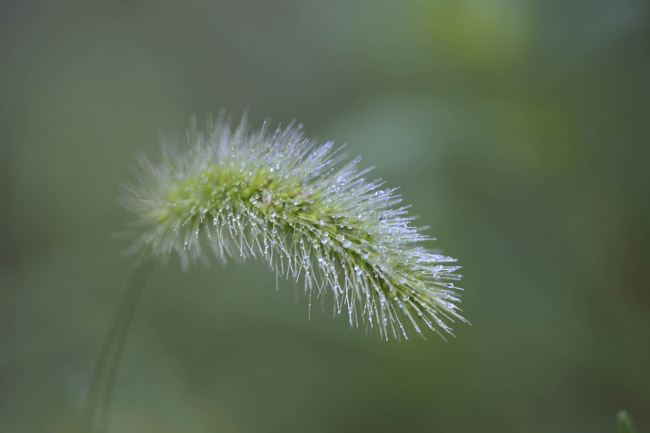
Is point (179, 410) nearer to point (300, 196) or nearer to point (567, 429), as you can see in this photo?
point (300, 196)

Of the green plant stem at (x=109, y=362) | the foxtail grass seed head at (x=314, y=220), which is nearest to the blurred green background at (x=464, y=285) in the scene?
the green plant stem at (x=109, y=362)

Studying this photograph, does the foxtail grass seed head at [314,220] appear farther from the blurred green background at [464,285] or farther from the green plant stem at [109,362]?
A: the blurred green background at [464,285]

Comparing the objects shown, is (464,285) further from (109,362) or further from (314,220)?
(109,362)

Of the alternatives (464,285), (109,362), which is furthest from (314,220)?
(109,362)

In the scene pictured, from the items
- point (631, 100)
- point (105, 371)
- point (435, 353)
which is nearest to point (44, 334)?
point (105, 371)

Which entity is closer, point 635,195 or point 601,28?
point 601,28
